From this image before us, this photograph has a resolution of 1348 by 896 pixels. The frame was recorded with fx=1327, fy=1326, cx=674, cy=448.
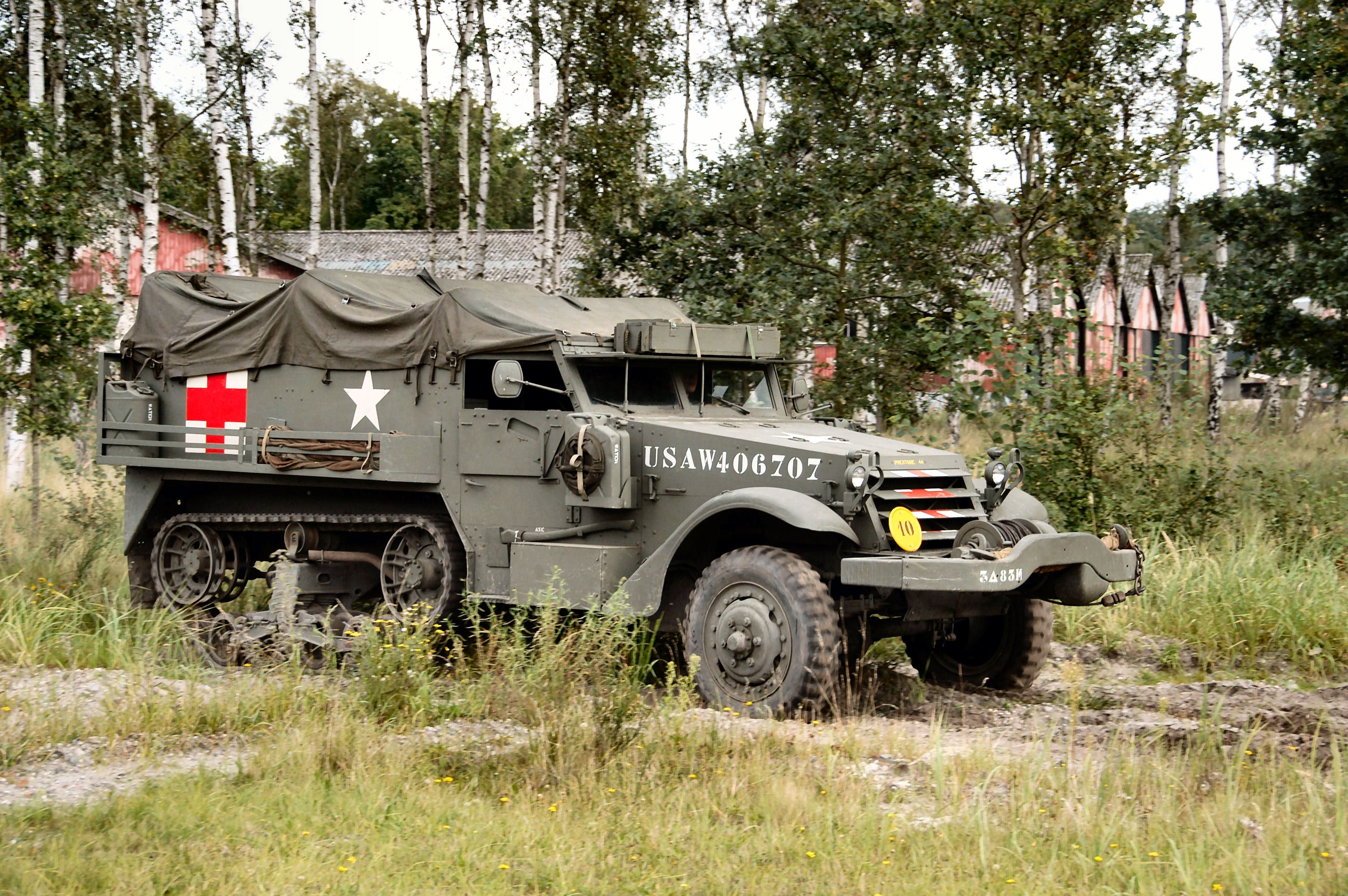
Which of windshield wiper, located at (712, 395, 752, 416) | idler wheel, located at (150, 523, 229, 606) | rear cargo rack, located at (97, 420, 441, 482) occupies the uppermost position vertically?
windshield wiper, located at (712, 395, 752, 416)

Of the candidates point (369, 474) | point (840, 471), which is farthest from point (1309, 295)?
point (369, 474)

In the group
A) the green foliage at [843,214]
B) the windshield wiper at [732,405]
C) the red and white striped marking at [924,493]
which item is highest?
the green foliage at [843,214]

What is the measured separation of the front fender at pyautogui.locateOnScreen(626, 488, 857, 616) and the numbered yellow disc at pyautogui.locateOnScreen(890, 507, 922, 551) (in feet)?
0.73

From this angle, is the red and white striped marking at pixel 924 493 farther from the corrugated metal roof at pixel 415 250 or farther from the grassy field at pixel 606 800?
the corrugated metal roof at pixel 415 250

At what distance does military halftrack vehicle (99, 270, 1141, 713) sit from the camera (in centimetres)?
709

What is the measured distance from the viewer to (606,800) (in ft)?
17.4

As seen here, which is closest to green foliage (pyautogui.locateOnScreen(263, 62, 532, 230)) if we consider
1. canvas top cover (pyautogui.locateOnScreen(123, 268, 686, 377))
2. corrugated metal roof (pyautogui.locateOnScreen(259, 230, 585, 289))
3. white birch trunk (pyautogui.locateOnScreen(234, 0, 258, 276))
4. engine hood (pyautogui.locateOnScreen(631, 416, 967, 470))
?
corrugated metal roof (pyautogui.locateOnScreen(259, 230, 585, 289))

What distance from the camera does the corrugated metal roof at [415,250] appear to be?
3619 cm

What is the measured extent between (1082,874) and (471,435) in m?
4.89

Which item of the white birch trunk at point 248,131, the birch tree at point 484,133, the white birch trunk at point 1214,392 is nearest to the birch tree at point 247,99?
the white birch trunk at point 248,131

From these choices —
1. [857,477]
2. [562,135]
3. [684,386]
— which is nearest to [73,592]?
[684,386]

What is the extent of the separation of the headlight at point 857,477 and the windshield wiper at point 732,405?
187cm

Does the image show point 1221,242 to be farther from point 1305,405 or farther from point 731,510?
point 731,510

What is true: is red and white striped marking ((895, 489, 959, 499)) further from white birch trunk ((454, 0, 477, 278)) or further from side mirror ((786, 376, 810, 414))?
white birch trunk ((454, 0, 477, 278))
